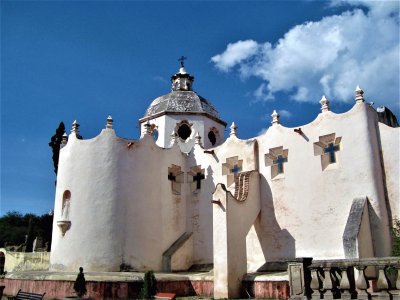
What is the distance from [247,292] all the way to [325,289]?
7786 mm

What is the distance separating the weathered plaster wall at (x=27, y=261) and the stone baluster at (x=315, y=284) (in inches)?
968

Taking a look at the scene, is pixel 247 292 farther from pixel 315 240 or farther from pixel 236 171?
pixel 236 171

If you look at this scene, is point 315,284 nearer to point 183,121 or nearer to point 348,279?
point 348,279

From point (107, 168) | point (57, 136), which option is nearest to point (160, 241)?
point (107, 168)

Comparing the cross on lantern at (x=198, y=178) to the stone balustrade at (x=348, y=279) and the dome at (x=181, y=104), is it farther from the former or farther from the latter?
the stone balustrade at (x=348, y=279)

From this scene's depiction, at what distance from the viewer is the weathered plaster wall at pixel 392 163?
16.2m

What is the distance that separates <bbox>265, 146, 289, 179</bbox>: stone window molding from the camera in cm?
1936

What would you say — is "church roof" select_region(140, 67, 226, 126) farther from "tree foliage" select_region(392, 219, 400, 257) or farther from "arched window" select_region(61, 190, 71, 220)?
"tree foliage" select_region(392, 219, 400, 257)

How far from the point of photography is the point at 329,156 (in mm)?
18188

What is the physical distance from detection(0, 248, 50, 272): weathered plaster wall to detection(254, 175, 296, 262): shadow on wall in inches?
698

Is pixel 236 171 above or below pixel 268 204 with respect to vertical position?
above

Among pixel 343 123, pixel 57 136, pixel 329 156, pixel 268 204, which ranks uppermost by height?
pixel 57 136

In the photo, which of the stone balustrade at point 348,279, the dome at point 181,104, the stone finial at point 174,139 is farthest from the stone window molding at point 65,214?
the stone balustrade at point 348,279

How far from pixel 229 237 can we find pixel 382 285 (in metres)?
8.86
